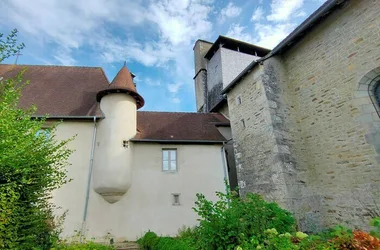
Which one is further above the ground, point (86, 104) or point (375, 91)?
point (86, 104)

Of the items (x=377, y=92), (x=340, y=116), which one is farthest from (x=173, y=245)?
(x=377, y=92)

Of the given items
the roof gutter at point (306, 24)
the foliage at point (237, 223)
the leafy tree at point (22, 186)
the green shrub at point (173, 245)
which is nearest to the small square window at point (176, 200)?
the green shrub at point (173, 245)

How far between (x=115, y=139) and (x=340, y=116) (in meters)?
8.06

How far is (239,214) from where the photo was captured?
373cm

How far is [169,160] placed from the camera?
31.6 ft

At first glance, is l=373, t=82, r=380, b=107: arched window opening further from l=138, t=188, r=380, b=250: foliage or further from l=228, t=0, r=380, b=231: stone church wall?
l=138, t=188, r=380, b=250: foliage

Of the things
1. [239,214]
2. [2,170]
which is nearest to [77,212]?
[2,170]

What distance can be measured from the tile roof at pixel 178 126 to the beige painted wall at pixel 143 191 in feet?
1.27

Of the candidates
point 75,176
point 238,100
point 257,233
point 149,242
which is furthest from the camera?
point 238,100

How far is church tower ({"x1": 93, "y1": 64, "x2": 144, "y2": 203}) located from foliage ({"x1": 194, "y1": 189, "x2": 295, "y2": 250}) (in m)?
5.60

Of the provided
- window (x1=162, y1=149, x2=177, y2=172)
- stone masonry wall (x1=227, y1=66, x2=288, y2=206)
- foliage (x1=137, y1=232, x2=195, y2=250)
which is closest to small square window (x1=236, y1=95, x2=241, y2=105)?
stone masonry wall (x1=227, y1=66, x2=288, y2=206)

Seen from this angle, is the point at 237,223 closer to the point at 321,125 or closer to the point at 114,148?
the point at 321,125

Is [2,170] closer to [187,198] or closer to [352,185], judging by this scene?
[187,198]

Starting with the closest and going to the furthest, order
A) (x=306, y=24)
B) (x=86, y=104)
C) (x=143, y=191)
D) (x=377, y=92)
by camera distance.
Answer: (x=377, y=92)
(x=306, y=24)
(x=143, y=191)
(x=86, y=104)
